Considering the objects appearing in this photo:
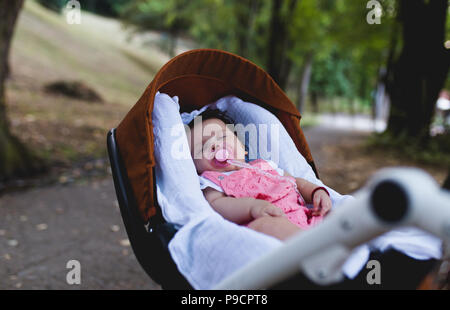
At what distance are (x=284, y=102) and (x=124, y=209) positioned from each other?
1380 millimetres

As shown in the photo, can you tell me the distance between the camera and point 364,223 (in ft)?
3.24

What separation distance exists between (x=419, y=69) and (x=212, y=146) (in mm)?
8039

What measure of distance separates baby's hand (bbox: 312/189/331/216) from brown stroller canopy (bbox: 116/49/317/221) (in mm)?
538

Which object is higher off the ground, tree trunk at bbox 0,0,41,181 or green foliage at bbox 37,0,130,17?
green foliage at bbox 37,0,130,17

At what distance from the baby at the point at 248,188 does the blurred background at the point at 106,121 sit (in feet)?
2.35

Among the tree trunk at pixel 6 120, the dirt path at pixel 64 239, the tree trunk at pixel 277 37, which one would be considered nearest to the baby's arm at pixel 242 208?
the dirt path at pixel 64 239

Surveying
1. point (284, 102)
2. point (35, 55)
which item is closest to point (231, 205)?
point (284, 102)

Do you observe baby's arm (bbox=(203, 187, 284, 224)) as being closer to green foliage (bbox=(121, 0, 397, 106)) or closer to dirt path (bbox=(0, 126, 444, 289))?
dirt path (bbox=(0, 126, 444, 289))

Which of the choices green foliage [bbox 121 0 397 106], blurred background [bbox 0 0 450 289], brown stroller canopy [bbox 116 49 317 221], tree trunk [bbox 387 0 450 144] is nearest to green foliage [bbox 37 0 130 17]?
green foliage [bbox 121 0 397 106]

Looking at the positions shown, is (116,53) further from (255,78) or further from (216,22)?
(255,78)

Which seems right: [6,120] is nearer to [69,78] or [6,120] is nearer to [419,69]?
[419,69]

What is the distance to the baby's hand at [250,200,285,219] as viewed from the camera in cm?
187

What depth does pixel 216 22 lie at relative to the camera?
16641mm
